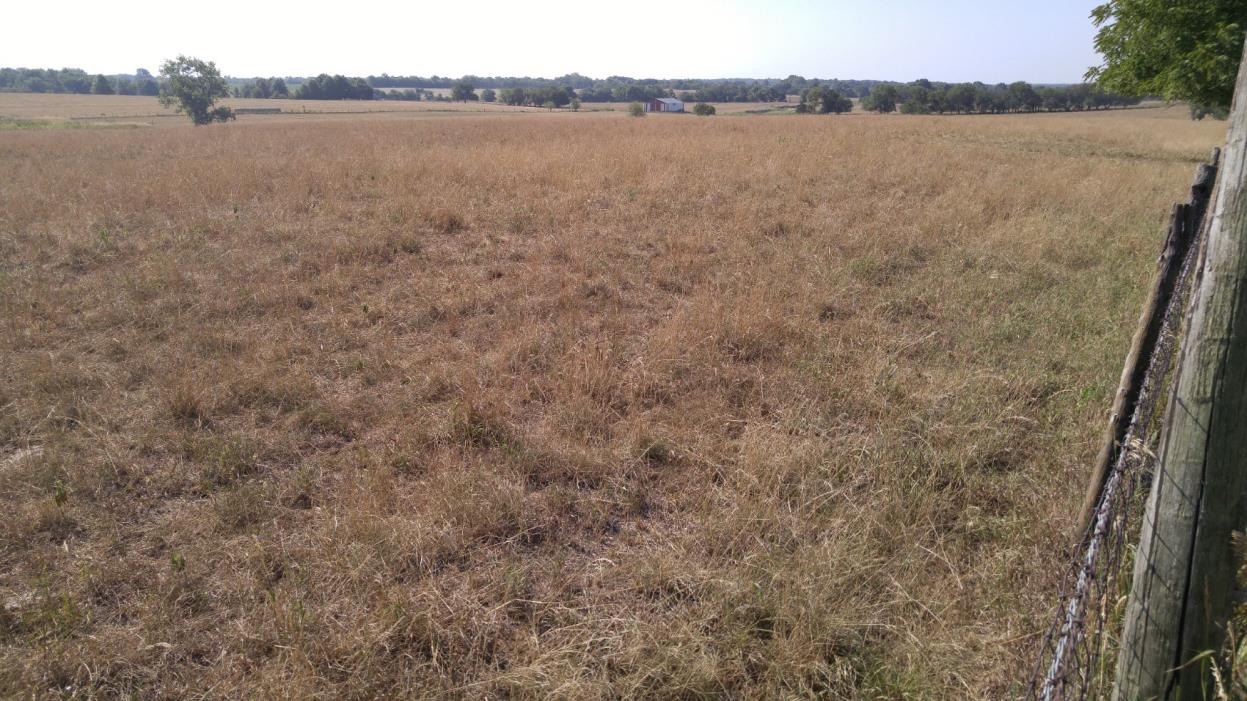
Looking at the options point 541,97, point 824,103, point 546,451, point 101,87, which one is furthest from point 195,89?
point 101,87

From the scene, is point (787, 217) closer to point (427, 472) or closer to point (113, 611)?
point (427, 472)

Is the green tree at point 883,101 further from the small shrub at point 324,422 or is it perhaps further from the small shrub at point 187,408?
the small shrub at point 187,408

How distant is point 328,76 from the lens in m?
91.4

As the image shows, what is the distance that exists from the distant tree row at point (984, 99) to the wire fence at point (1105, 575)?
60.6 meters

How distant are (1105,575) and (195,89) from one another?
6388 centimetres

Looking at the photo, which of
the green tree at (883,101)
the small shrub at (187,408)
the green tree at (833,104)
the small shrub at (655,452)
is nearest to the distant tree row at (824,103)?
the green tree at (833,104)

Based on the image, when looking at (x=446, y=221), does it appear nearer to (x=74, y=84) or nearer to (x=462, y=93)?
(x=462, y=93)

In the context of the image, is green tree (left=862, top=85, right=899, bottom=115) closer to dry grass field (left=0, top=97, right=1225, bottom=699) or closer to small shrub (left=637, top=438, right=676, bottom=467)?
dry grass field (left=0, top=97, right=1225, bottom=699)

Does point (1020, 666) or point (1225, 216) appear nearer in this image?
point (1225, 216)

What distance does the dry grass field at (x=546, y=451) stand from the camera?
268 centimetres

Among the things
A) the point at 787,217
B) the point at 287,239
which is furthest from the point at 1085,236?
the point at 287,239

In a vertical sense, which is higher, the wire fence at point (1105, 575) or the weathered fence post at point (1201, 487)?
the weathered fence post at point (1201, 487)

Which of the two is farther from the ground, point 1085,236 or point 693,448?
point 1085,236

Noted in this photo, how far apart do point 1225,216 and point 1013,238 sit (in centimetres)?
790
